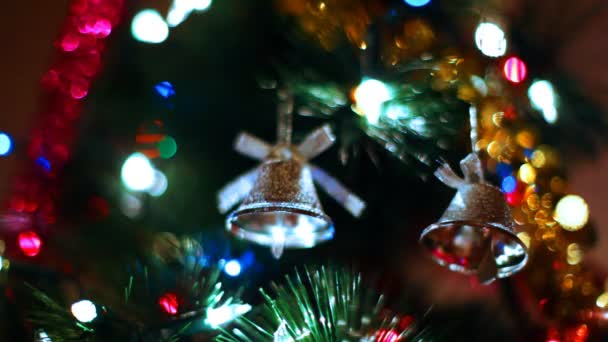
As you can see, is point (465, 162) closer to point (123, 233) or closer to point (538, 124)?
point (538, 124)

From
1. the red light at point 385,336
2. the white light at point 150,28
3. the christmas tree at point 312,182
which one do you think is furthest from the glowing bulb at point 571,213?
the white light at point 150,28

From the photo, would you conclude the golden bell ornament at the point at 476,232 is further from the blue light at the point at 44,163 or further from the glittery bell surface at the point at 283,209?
the blue light at the point at 44,163

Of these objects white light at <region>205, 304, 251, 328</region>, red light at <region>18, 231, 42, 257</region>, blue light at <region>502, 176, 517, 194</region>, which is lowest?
white light at <region>205, 304, 251, 328</region>

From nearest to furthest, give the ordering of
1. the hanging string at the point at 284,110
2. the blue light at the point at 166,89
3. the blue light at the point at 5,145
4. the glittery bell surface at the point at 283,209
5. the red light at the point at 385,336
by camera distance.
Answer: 1. the red light at the point at 385,336
2. the glittery bell surface at the point at 283,209
3. the hanging string at the point at 284,110
4. the blue light at the point at 166,89
5. the blue light at the point at 5,145

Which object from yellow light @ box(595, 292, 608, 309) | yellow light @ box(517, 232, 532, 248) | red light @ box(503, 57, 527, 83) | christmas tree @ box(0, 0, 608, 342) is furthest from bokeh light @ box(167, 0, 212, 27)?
yellow light @ box(595, 292, 608, 309)

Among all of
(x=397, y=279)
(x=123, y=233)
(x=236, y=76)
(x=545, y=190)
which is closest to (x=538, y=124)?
(x=545, y=190)

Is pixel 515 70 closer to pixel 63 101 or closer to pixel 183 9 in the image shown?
pixel 183 9

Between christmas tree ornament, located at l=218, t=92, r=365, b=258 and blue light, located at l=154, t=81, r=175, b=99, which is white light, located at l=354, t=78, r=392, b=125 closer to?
christmas tree ornament, located at l=218, t=92, r=365, b=258
